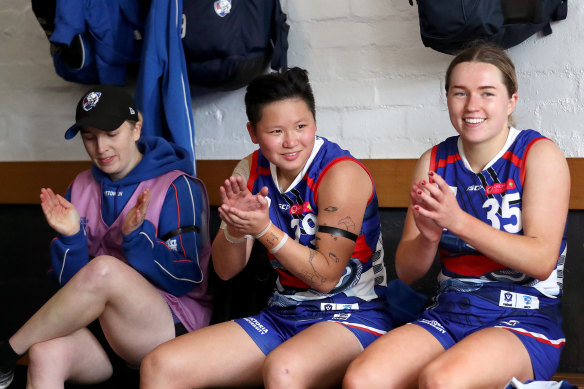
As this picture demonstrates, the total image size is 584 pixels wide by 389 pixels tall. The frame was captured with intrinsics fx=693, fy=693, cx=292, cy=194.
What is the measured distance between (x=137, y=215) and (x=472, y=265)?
2.91 ft

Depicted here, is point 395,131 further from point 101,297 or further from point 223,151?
point 101,297

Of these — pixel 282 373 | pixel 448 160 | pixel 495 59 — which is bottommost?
pixel 282 373

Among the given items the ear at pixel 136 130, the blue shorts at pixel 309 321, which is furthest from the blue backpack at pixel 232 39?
the blue shorts at pixel 309 321

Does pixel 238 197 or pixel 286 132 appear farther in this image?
pixel 286 132

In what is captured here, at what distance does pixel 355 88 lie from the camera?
2387mm

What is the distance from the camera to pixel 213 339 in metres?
1.70

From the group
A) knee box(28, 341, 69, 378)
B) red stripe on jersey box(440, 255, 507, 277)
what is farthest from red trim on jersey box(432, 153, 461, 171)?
knee box(28, 341, 69, 378)

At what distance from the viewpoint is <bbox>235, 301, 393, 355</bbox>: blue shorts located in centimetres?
172

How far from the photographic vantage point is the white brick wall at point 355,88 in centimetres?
211

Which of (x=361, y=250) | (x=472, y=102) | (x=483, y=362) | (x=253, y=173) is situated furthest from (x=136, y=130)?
(x=483, y=362)

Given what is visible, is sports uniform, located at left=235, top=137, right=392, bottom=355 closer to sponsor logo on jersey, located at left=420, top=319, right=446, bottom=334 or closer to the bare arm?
sponsor logo on jersey, located at left=420, top=319, right=446, bottom=334

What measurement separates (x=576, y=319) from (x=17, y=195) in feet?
7.16

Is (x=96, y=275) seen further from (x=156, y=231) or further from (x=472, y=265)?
(x=472, y=265)

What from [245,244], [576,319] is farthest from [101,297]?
[576,319]
